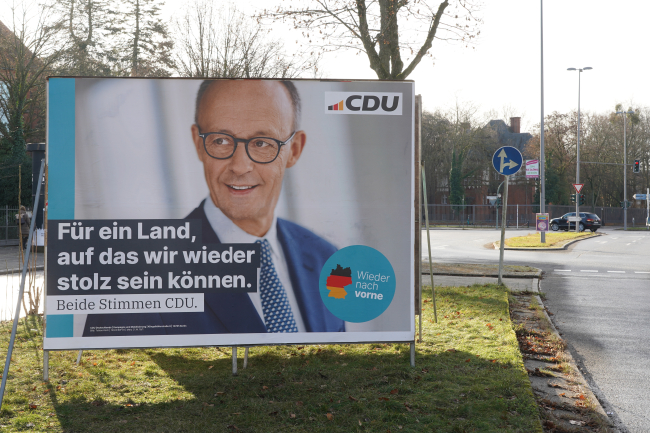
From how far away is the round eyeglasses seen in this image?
539 cm

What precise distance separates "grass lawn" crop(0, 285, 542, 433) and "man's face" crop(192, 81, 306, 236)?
1.52 meters

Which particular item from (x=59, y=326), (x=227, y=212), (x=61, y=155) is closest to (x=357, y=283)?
(x=227, y=212)

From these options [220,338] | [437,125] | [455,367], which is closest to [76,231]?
[220,338]

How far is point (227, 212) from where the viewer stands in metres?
5.40

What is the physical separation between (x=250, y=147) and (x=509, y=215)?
55.3 m

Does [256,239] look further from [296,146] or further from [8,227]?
[8,227]

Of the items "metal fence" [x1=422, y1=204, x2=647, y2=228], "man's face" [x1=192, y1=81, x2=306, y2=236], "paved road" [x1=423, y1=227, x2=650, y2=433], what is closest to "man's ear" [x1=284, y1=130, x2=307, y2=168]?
"man's face" [x1=192, y1=81, x2=306, y2=236]

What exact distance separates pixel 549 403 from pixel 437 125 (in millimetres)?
59733

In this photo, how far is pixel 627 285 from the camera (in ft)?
42.5

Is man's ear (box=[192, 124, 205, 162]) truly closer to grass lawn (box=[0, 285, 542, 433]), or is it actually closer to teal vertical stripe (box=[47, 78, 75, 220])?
teal vertical stripe (box=[47, 78, 75, 220])

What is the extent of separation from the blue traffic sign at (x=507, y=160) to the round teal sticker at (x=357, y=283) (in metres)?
7.43

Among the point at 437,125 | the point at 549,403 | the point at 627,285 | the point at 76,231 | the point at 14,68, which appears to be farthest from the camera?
the point at 437,125

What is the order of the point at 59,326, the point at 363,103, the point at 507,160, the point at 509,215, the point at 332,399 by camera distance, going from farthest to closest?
the point at 509,215 → the point at 507,160 → the point at 363,103 → the point at 59,326 → the point at 332,399

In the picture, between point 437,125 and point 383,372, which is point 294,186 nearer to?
point 383,372
